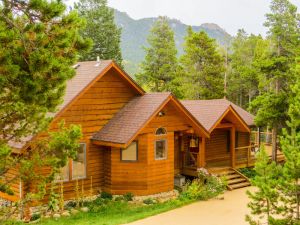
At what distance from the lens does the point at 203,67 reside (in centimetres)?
3703

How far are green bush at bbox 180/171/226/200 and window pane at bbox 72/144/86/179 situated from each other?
4.41 meters

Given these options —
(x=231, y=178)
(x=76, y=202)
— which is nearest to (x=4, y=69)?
(x=76, y=202)

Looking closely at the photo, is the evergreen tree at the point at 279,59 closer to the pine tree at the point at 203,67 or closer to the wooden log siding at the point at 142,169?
the wooden log siding at the point at 142,169

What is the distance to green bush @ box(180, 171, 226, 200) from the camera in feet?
61.1

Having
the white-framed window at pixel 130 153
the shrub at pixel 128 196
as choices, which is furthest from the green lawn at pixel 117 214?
the white-framed window at pixel 130 153

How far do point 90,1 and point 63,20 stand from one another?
140ft

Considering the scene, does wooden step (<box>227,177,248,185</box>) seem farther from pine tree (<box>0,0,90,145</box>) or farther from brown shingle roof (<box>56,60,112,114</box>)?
pine tree (<box>0,0,90,145</box>)

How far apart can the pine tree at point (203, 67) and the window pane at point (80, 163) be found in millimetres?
20196

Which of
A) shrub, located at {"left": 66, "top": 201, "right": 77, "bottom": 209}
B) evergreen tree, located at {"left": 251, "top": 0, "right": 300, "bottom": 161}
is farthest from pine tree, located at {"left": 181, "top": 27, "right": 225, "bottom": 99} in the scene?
shrub, located at {"left": 66, "top": 201, "right": 77, "bottom": 209}

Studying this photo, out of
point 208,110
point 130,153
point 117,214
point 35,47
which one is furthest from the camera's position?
point 208,110

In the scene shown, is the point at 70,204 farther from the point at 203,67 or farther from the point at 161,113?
the point at 203,67

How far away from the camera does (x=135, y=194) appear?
1858 cm

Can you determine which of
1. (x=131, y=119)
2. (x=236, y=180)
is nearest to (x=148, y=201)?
(x=131, y=119)

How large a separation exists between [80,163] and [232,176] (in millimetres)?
8404
